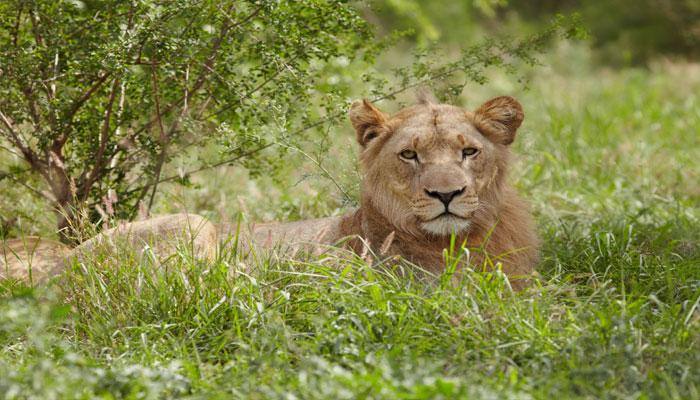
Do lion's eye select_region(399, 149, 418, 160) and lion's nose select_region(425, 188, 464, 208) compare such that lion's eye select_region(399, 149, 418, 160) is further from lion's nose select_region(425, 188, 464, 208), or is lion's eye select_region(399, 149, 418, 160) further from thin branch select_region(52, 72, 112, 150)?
thin branch select_region(52, 72, 112, 150)

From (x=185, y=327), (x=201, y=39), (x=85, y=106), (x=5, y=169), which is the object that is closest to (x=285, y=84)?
(x=201, y=39)

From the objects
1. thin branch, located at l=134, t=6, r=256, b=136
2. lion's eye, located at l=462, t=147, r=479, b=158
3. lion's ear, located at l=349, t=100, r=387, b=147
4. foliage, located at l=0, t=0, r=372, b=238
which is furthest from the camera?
thin branch, located at l=134, t=6, r=256, b=136

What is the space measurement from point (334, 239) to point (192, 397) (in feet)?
6.42

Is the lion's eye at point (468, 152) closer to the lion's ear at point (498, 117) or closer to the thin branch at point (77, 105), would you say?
the lion's ear at point (498, 117)

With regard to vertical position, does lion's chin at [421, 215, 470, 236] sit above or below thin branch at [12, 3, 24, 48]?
below

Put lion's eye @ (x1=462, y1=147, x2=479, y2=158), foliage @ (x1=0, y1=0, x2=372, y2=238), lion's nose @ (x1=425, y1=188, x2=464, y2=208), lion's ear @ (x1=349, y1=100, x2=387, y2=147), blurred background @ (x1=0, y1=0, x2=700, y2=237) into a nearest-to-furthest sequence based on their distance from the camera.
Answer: lion's nose @ (x1=425, y1=188, x2=464, y2=208)
lion's eye @ (x1=462, y1=147, x2=479, y2=158)
lion's ear @ (x1=349, y1=100, x2=387, y2=147)
foliage @ (x1=0, y1=0, x2=372, y2=238)
blurred background @ (x1=0, y1=0, x2=700, y2=237)

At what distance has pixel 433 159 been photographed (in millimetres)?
4984

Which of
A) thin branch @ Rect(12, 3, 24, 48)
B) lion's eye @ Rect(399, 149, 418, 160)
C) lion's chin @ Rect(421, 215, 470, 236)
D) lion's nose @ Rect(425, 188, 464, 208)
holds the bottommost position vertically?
lion's chin @ Rect(421, 215, 470, 236)

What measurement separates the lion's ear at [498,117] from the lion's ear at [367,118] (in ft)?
1.76

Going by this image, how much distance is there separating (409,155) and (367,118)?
41 cm

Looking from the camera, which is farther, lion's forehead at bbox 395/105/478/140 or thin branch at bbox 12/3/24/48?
thin branch at bbox 12/3/24/48

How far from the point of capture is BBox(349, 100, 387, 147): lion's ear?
5.36 metres

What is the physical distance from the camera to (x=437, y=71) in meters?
6.36

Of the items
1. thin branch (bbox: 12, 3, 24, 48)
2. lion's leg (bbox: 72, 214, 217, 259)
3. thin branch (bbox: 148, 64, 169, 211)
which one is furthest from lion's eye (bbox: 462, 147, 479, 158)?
thin branch (bbox: 12, 3, 24, 48)
